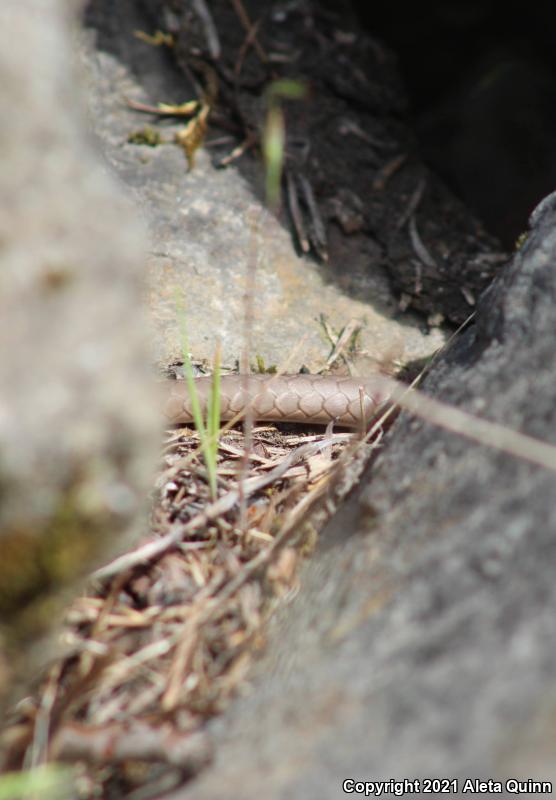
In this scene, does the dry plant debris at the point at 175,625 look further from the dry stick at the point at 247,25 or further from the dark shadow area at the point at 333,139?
the dry stick at the point at 247,25

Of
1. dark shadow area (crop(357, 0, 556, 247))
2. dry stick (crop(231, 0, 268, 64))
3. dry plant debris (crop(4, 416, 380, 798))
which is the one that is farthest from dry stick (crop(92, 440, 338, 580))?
dark shadow area (crop(357, 0, 556, 247))

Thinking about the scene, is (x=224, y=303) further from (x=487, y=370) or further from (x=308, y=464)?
(x=487, y=370)

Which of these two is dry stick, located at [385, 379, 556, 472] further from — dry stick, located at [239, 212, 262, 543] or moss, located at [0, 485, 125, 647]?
moss, located at [0, 485, 125, 647]

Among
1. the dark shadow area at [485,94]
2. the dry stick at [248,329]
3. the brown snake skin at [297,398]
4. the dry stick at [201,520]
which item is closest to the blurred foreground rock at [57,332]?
the dry stick at [201,520]

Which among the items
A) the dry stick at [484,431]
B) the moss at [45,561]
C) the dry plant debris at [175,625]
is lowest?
the dry plant debris at [175,625]

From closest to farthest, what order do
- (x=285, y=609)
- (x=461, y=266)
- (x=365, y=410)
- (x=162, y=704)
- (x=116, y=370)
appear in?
(x=116, y=370) < (x=162, y=704) < (x=285, y=609) < (x=365, y=410) < (x=461, y=266)

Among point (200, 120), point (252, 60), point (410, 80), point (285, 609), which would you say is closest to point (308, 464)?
point (285, 609)

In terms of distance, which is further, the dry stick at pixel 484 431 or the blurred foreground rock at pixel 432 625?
the dry stick at pixel 484 431
